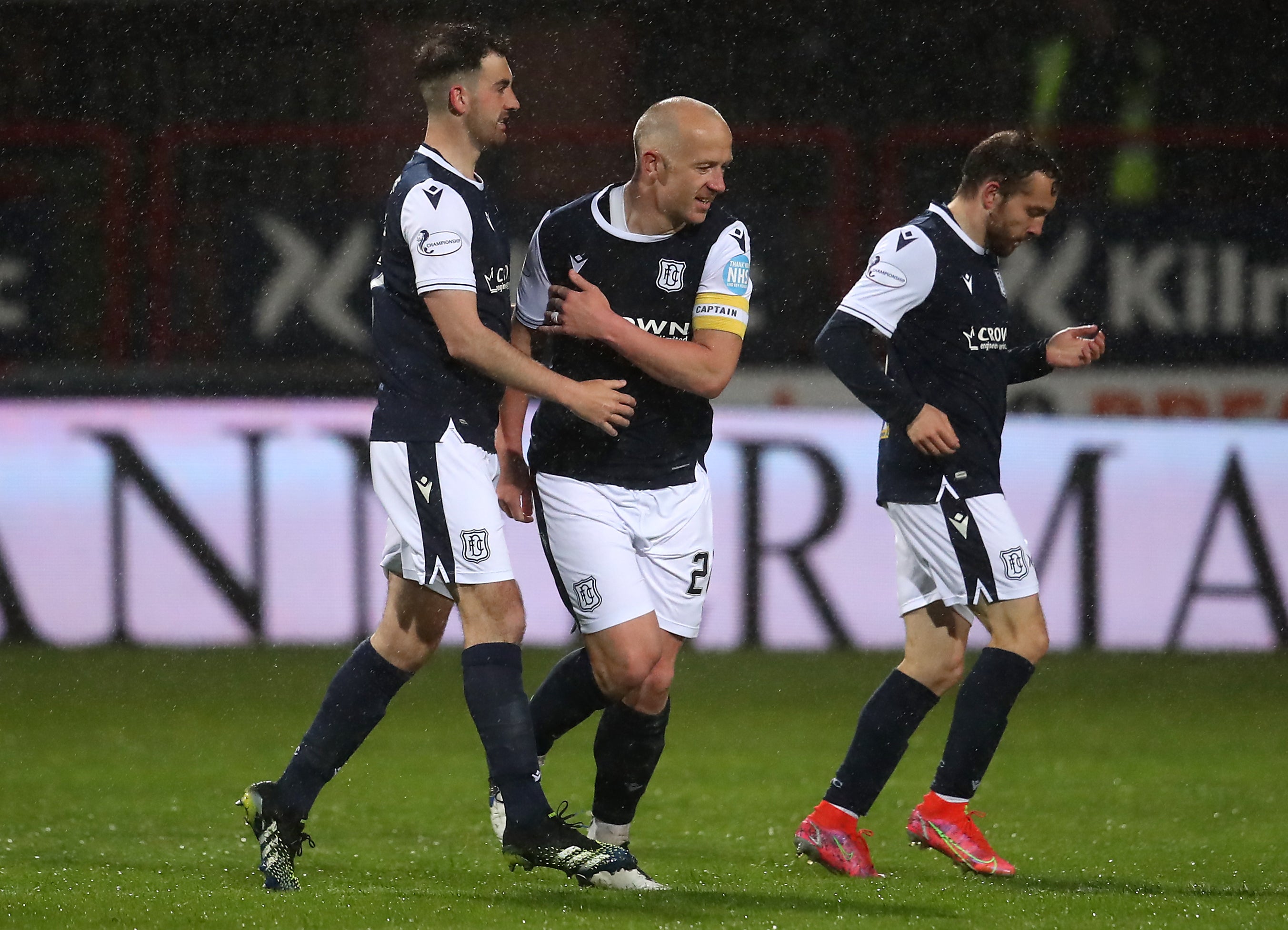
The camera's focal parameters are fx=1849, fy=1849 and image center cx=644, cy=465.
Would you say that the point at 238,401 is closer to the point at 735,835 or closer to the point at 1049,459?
the point at 1049,459

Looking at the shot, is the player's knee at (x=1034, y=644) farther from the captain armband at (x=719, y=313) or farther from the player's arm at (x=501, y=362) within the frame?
the player's arm at (x=501, y=362)

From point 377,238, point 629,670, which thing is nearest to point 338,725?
point 629,670

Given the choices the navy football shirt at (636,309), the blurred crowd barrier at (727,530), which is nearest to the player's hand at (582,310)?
the navy football shirt at (636,309)

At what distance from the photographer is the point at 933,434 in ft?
14.8

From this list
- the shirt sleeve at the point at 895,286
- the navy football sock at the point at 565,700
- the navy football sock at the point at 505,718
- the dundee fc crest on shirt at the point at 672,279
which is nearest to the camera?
the navy football sock at the point at 505,718

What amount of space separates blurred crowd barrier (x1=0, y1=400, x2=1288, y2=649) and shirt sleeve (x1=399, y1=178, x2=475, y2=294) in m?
4.43

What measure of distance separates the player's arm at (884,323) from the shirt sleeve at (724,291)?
38cm

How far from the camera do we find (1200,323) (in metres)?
10.7

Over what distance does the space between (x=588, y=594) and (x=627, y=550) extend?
0.46 ft

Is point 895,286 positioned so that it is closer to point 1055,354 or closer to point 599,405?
point 1055,354

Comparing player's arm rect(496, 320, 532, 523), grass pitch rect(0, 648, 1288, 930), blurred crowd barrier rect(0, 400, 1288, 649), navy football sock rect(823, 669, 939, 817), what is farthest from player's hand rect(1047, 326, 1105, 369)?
blurred crowd barrier rect(0, 400, 1288, 649)

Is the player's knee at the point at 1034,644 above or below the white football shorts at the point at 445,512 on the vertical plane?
below

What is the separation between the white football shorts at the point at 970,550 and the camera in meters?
4.55

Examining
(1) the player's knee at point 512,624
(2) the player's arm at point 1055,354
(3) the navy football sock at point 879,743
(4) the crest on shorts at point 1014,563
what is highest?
(2) the player's arm at point 1055,354
